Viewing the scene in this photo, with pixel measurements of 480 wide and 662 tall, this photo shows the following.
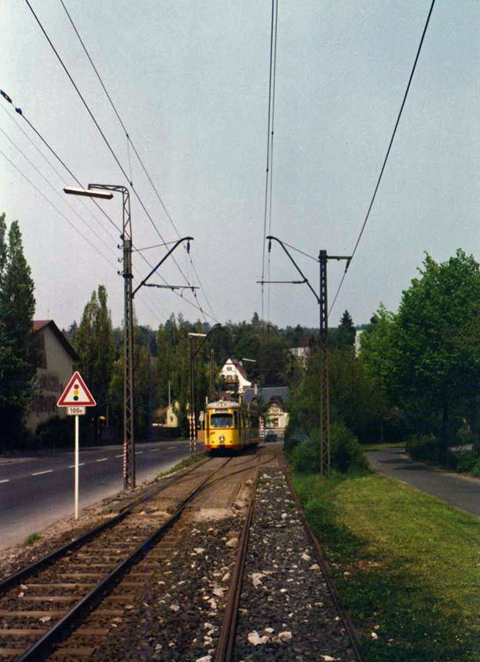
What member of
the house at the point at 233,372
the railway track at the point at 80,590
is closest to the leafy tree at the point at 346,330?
the house at the point at 233,372

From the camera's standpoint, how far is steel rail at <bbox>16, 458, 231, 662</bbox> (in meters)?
6.62

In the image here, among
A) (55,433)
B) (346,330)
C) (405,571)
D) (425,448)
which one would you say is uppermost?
(346,330)

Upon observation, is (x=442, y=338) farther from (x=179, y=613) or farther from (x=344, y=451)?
(x=179, y=613)

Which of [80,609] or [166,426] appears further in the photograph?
[166,426]

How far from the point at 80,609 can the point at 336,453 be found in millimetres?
21742

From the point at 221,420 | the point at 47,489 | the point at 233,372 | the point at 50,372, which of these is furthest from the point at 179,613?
the point at 233,372

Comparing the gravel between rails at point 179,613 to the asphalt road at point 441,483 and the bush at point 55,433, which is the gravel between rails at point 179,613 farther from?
the bush at point 55,433

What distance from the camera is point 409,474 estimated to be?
33.7 meters

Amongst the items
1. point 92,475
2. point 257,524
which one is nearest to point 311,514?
point 257,524

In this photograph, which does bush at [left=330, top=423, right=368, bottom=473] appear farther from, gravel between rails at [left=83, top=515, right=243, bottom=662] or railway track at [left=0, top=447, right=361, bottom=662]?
gravel between rails at [left=83, top=515, right=243, bottom=662]

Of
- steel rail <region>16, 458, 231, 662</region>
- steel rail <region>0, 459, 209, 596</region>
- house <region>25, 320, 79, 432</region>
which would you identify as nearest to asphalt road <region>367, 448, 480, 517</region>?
steel rail <region>0, 459, 209, 596</region>

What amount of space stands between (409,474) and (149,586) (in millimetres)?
25800

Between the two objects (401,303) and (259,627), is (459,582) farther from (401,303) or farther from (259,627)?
(401,303)

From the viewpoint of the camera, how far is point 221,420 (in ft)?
149
